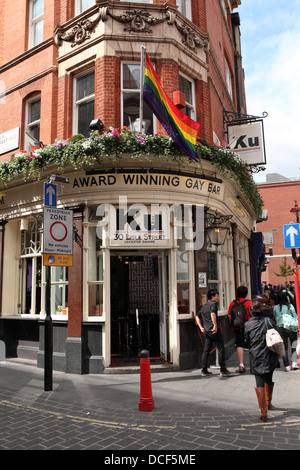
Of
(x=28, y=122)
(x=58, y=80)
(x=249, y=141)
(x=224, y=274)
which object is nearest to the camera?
(x=58, y=80)

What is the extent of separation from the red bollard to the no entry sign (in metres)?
2.77

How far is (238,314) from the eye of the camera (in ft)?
29.2

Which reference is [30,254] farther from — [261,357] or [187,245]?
[261,357]

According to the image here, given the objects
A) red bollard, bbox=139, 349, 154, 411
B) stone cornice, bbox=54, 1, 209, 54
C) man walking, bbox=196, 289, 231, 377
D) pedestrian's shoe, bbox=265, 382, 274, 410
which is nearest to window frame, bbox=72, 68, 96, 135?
stone cornice, bbox=54, 1, 209, 54

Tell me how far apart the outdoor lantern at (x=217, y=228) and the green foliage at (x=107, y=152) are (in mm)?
1335

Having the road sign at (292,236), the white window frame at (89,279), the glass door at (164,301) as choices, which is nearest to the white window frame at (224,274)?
the glass door at (164,301)

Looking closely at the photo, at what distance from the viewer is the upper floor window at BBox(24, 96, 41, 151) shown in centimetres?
1152

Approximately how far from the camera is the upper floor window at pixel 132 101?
9.87 metres

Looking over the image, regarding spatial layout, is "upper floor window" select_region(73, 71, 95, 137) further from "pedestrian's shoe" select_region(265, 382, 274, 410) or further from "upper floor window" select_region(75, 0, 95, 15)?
"pedestrian's shoe" select_region(265, 382, 274, 410)

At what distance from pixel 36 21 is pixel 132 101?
5.31m

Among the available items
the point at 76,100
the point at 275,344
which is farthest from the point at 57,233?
the point at 76,100

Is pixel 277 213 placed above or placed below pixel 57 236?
above

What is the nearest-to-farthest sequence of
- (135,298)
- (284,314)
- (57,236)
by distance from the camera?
(57,236)
(284,314)
(135,298)

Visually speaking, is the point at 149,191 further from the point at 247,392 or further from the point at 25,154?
the point at 247,392
